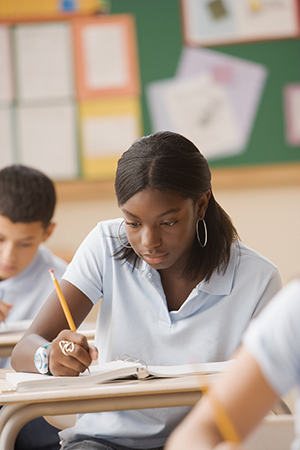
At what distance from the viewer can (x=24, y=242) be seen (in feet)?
6.04

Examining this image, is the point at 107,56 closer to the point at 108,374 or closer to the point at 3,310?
the point at 3,310

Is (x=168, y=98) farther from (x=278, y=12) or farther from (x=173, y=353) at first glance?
(x=173, y=353)

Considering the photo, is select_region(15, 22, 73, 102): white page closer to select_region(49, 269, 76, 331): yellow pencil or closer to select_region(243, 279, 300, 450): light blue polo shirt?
select_region(49, 269, 76, 331): yellow pencil

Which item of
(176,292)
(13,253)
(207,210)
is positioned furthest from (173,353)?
(13,253)

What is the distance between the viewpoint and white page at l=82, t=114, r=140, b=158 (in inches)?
111

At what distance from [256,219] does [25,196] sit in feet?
4.50

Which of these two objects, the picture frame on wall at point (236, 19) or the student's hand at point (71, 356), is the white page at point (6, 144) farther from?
the student's hand at point (71, 356)

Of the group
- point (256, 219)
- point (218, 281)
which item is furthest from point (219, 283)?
point (256, 219)

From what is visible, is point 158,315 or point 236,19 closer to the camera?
point 158,315

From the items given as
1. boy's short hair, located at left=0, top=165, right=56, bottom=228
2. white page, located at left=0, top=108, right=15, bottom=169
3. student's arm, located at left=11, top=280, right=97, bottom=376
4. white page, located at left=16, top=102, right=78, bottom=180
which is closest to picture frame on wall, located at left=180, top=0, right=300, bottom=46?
white page, located at left=16, top=102, right=78, bottom=180

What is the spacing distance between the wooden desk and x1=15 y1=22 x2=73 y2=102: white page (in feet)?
6.83

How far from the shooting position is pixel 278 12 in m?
2.82

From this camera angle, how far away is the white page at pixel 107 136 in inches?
111

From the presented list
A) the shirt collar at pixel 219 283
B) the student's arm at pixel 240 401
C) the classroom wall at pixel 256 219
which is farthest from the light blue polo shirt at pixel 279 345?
the classroom wall at pixel 256 219
